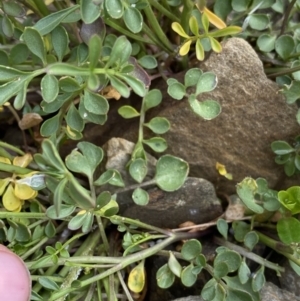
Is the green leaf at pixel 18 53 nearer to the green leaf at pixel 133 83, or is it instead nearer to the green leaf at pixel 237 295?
the green leaf at pixel 133 83

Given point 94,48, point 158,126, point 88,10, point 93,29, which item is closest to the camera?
point 94,48

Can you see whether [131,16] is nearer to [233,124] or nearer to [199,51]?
[199,51]

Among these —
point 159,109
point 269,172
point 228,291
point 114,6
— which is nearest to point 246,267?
point 228,291

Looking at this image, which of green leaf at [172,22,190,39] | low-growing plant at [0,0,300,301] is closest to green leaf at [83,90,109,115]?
low-growing plant at [0,0,300,301]

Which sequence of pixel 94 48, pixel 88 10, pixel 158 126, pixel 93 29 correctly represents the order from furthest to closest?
pixel 158 126 < pixel 93 29 < pixel 88 10 < pixel 94 48

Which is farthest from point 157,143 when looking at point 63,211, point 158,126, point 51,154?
point 51,154

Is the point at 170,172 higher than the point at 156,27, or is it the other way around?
the point at 156,27

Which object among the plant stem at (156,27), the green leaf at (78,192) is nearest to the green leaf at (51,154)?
the green leaf at (78,192)
